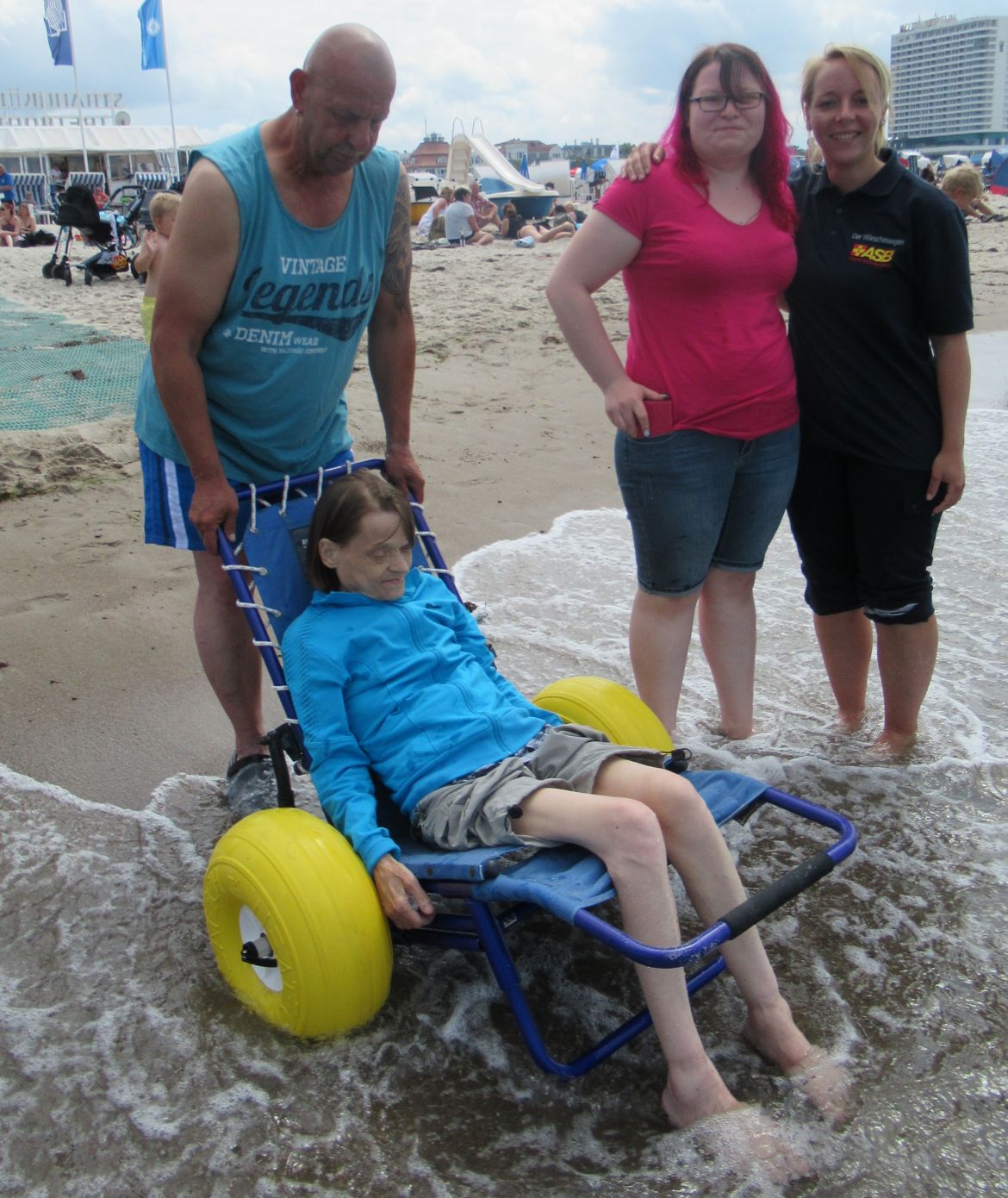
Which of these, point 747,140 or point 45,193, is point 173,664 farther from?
point 45,193

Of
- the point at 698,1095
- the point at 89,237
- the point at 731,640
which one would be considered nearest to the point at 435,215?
the point at 89,237

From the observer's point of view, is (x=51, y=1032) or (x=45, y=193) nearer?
(x=51, y=1032)

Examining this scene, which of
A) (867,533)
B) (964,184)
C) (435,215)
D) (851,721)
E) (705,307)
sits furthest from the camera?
(435,215)

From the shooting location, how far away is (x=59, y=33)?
97.6ft

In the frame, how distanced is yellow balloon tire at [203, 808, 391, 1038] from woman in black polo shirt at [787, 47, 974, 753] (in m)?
1.94

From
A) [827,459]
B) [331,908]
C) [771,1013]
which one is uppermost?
[827,459]

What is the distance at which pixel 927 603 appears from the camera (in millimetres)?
3510

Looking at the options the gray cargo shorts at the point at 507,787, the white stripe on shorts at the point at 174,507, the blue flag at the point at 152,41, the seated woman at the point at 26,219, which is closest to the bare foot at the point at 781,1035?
the gray cargo shorts at the point at 507,787

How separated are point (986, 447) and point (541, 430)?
3.16 meters

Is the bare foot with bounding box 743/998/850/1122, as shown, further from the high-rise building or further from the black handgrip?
the high-rise building

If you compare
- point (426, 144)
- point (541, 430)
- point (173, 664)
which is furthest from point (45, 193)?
point (426, 144)

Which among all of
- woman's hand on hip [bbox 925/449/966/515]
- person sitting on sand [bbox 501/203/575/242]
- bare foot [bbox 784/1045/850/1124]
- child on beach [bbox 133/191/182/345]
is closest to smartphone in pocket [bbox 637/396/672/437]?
woman's hand on hip [bbox 925/449/966/515]

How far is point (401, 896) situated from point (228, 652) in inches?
47.7

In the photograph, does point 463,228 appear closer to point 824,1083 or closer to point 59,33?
point 59,33
